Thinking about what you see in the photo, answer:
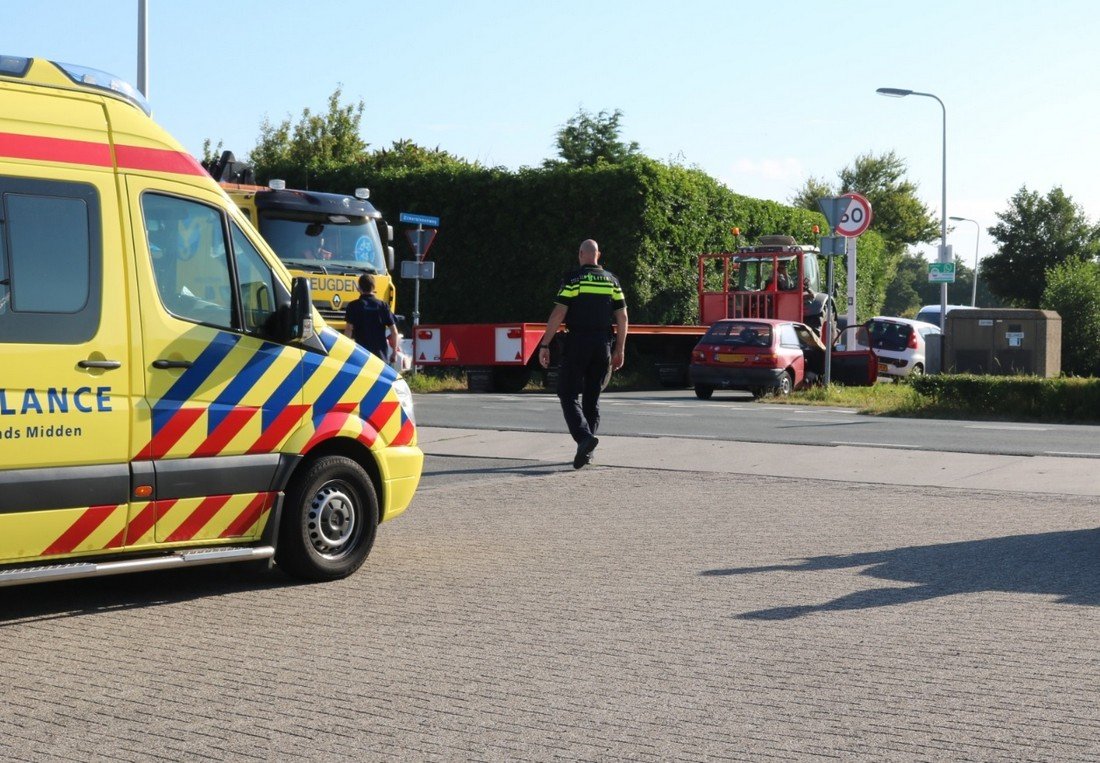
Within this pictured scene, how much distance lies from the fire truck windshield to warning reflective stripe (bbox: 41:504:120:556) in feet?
46.4

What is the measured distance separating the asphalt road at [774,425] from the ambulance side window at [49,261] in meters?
9.89

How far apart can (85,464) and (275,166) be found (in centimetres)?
3192

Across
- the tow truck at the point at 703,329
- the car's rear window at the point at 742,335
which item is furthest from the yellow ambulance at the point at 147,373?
the tow truck at the point at 703,329

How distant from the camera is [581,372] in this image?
1295 cm

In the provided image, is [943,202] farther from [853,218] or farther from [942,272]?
[853,218]

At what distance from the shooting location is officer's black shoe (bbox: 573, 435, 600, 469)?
516 inches

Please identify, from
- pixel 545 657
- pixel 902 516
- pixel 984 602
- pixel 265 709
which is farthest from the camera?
pixel 902 516

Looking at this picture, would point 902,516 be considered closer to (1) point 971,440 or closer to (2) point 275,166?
(1) point 971,440

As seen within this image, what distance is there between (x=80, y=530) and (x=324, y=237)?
14.8 metres

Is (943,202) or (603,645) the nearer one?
(603,645)

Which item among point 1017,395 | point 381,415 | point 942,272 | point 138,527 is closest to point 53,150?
point 138,527

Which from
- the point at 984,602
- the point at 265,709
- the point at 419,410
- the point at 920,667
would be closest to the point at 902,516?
the point at 984,602

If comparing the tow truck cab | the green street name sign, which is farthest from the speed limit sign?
the green street name sign

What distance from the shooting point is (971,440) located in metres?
16.2
